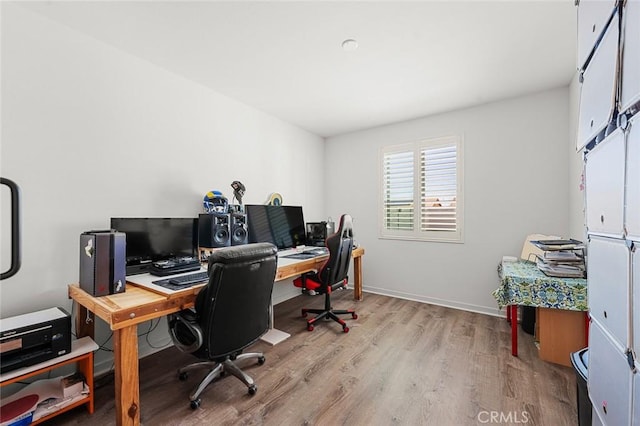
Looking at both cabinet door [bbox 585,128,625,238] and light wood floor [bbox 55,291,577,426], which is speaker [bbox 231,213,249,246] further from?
cabinet door [bbox 585,128,625,238]

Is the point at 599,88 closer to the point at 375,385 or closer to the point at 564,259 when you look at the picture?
the point at 564,259

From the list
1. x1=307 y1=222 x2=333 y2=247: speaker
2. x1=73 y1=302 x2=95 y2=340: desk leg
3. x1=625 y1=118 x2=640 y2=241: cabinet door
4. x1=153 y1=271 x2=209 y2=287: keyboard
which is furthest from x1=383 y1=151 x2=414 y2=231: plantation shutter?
x1=73 y1=302 x2=95 y2=340: desk leg

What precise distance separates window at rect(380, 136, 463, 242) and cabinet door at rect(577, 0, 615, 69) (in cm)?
220

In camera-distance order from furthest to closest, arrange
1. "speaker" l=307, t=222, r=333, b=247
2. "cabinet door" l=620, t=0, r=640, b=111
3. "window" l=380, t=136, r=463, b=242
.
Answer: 1. "speaker" l=307, t=222, r=333, b=247
2. "window" l=380, t=136, r=463, b=242
3. "cabinet door" l=620, t=0, r=640, b=111

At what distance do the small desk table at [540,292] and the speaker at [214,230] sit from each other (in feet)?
8.05

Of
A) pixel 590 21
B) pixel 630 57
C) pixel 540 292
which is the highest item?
pixel 590 21

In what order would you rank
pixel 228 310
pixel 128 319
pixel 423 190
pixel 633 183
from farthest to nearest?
pixel 423 190 → pixel 228 310 → pixel 128 319 → pixel 633 183

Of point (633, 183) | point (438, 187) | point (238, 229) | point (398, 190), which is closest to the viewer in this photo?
point (633, 183)

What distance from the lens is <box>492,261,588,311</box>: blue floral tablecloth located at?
6.52ft

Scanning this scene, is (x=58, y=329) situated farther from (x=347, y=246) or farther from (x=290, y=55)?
(x=290, y=55)

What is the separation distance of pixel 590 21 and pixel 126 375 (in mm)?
2696

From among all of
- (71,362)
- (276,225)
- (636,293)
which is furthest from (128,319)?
(636,293)

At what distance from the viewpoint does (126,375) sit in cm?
137

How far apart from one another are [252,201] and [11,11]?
2.24 metres
